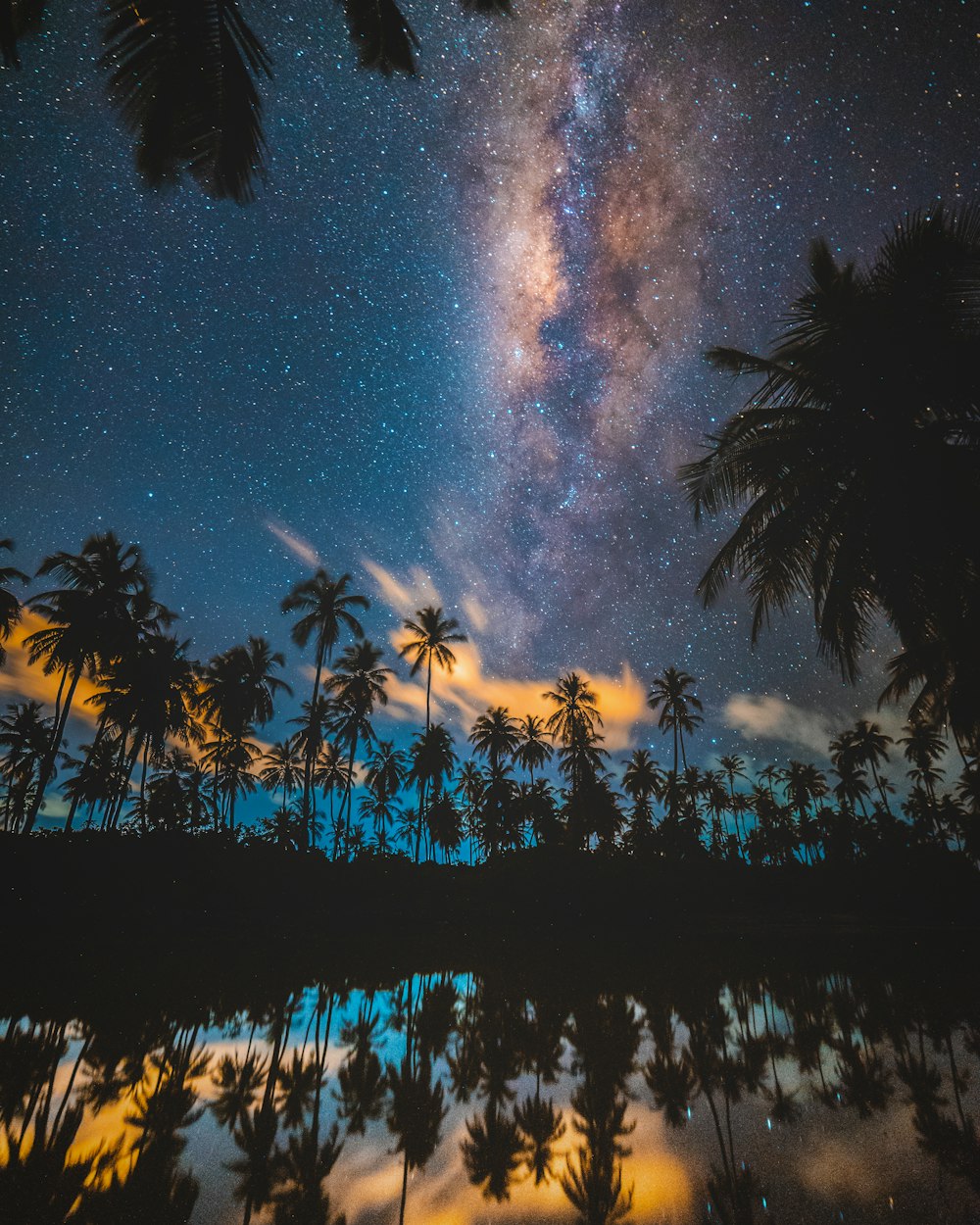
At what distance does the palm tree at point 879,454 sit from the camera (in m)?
6.39

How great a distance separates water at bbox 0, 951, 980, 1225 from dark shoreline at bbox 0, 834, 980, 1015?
275 cm

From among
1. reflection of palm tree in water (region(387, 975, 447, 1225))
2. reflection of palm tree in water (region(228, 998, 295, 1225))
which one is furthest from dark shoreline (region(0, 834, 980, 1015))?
reflection of palm tree in water (region(228, 998, 295, 1225))

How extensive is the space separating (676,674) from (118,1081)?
136 ft

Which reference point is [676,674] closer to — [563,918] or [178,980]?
[563,918]

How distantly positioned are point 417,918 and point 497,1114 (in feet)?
62.9

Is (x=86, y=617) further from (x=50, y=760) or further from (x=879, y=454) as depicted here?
(x=879, y=454)

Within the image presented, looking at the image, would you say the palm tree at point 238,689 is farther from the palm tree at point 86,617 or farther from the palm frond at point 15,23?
the palm frond at point 15,23

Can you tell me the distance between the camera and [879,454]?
6.73 metres

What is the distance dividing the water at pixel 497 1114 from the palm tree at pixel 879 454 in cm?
464

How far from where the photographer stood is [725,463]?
8.15 m

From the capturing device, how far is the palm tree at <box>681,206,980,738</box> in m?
6.39

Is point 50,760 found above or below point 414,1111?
above

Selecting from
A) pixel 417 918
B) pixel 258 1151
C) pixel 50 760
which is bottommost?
pixel 258 1151

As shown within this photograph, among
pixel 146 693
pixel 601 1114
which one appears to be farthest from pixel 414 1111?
pixel 146 693
